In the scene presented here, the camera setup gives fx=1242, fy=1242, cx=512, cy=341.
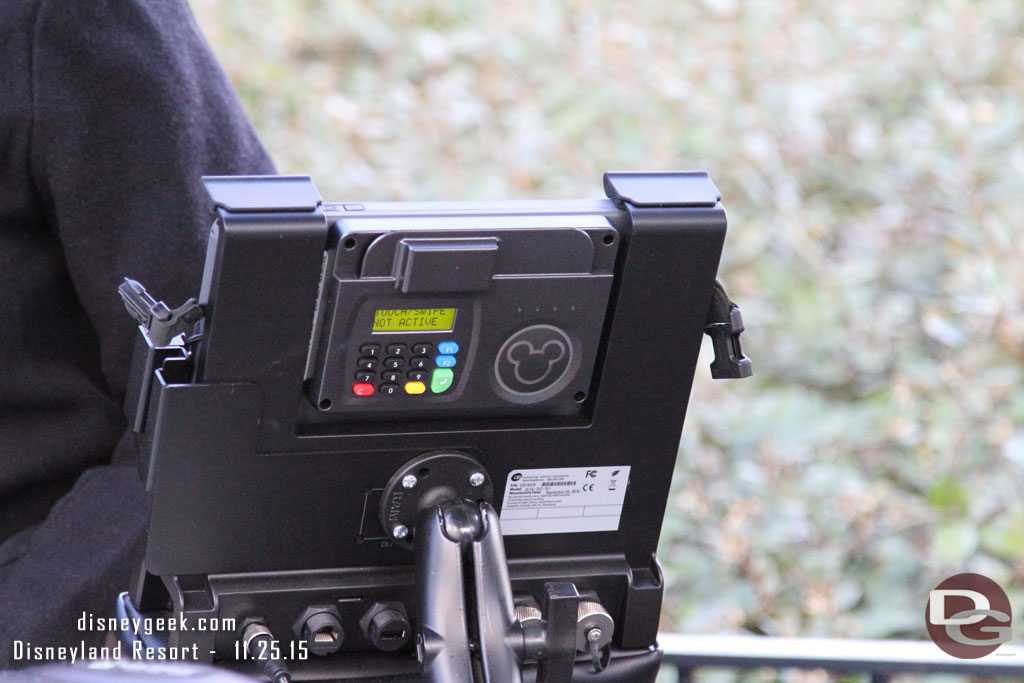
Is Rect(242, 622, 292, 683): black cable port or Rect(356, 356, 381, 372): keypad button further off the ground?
Rect(356, 356, 381, 372): keypad button

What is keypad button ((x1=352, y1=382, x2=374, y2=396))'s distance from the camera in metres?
0.69

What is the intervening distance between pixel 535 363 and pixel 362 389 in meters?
0.10

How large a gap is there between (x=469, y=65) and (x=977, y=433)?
1.42 meters

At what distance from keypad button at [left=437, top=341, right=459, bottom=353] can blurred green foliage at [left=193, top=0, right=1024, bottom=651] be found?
3.91 feet

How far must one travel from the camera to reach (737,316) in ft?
2.51

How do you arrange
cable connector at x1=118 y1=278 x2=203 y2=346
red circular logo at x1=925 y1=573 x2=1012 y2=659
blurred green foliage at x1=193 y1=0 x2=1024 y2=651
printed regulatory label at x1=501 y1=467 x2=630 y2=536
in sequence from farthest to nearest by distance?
blurred green foliage at x1=193 y1=0 x2=1024 y2=651 → red circular logo at x1=925 y1=573 x2=1012 y2=659 → printed regulatory label at x1=501 y1=467 x2=630 y2=536 → cable connector at x1=118 y1=278 x2=203 y2=346

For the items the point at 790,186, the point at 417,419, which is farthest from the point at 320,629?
the point at 790,186

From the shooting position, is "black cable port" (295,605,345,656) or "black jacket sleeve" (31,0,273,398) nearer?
"black cable port" (295,605,345,656)

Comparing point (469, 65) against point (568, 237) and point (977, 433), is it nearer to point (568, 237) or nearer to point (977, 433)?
point (977, 433)

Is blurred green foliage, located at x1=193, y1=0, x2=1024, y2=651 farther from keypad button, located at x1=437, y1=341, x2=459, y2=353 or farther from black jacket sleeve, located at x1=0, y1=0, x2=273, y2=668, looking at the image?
keypad button, located at x1=437, y1=341, x2=459, y2=353

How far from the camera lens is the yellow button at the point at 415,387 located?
2.30 feet

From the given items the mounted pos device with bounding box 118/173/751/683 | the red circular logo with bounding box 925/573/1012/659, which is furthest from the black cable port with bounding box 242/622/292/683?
the red circular logo with bounding box 925/573/1012/659

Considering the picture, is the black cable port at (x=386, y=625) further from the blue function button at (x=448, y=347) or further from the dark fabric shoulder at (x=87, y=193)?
the dark fabric shoulder at (x=87, y=193)

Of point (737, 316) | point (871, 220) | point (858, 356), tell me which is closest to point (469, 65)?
point (871, 220)
